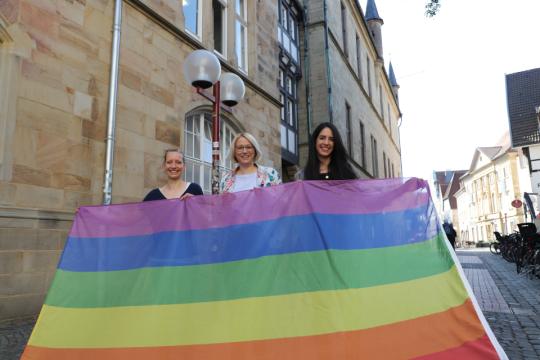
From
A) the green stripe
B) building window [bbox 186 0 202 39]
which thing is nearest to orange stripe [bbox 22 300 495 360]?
the green stripe

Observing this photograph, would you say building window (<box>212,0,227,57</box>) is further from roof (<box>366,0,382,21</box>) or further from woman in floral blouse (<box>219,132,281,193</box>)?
roof (<box>366,0,382,21</box>)

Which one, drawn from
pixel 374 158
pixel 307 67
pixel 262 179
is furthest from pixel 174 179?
Answer: pixel 374 158

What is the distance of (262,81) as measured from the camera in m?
13.2

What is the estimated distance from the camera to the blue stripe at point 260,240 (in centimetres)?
307

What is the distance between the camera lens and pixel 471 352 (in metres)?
2.62

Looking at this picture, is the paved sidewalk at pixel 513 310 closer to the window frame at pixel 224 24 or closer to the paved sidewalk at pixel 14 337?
the paved sidewalk at pixel 14 337

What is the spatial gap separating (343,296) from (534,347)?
9.31 feet

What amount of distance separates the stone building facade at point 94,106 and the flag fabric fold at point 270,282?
10.3 ft

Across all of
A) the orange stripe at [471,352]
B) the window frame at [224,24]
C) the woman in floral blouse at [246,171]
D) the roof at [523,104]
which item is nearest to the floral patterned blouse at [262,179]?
the woman in floral blouse at [246,171]

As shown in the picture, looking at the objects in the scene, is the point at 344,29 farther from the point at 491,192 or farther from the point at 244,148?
the point at 491,192

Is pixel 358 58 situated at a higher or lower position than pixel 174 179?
higher

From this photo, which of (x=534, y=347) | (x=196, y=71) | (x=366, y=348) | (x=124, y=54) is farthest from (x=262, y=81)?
(x=366, y=348)

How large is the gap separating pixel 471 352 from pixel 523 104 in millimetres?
37582

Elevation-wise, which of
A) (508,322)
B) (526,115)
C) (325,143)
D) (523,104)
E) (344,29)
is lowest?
(508,322)
